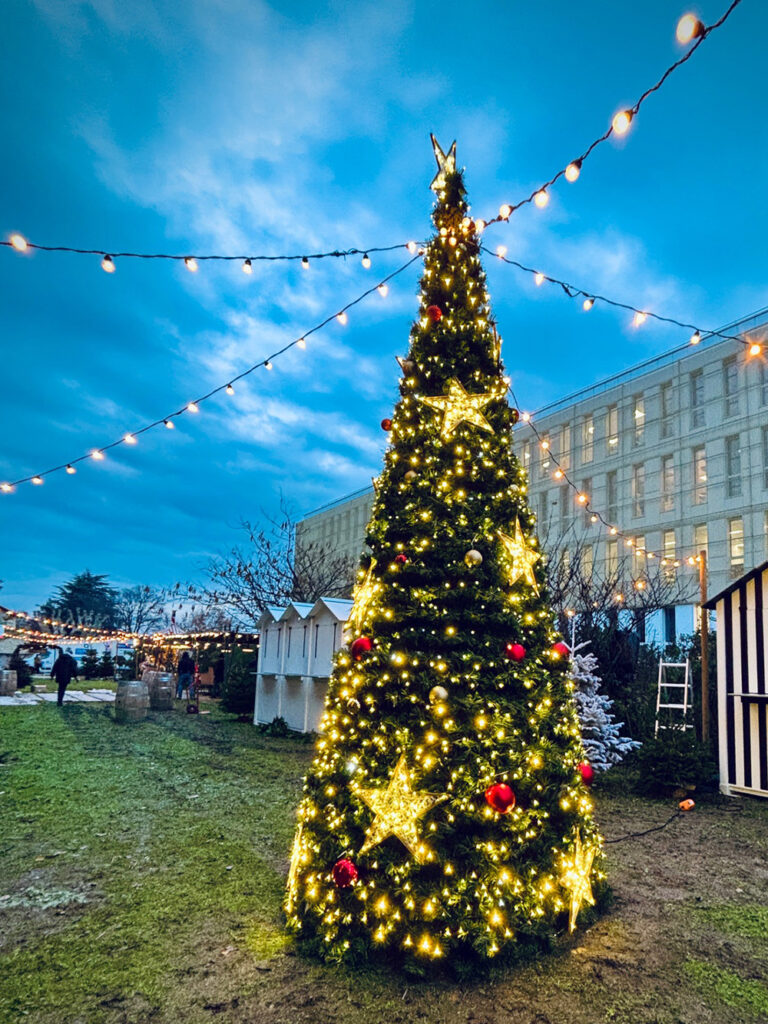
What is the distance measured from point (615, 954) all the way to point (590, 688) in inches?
279

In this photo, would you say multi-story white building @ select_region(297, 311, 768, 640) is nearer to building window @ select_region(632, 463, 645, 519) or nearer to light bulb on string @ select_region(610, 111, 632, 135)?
building window @ select_region(632, 463, 645, 519)

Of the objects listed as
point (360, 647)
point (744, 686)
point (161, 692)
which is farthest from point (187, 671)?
point (360, 647)

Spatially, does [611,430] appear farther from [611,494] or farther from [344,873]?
[344,873]

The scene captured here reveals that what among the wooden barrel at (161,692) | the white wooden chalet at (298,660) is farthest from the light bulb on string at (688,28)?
the wooden barrel at (161,692)

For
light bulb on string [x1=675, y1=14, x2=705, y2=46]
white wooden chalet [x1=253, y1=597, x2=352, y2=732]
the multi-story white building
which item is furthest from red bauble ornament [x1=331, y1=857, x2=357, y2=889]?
the multi-story white building

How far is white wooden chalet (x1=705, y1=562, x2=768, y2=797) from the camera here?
8078mm

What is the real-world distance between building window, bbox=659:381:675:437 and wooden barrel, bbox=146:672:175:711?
1152 inches

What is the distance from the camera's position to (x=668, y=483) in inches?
1334

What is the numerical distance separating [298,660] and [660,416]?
28.2 meters

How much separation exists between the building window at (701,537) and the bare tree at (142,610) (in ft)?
142

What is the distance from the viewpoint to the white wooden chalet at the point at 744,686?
8.08 metres

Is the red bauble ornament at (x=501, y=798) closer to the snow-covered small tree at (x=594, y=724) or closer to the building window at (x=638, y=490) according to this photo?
the snow-covered small tree at (x=594, y=724)

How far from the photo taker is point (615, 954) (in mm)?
3543

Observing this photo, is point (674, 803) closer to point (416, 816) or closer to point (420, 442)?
point (416, 816)
